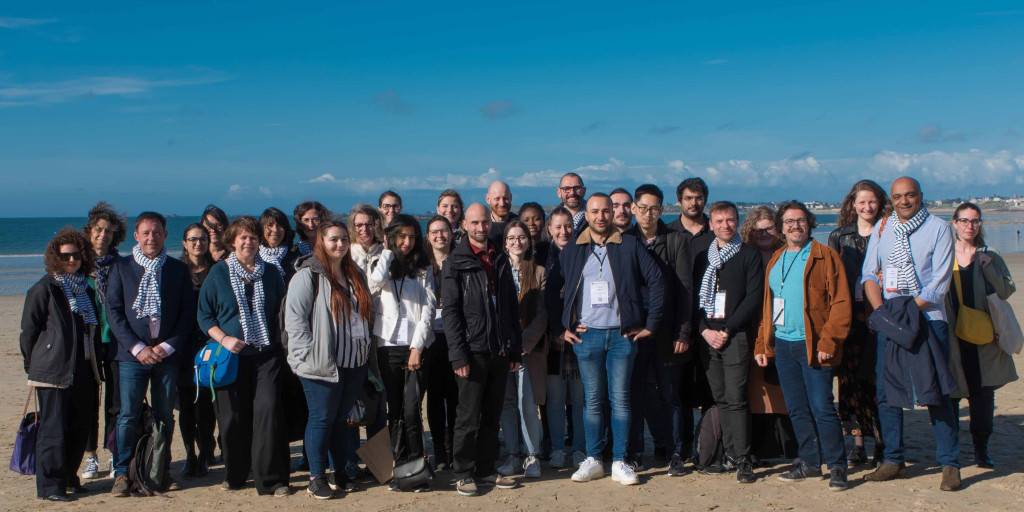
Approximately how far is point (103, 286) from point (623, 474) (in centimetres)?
402

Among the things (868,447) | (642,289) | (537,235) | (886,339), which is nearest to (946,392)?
(886,339)

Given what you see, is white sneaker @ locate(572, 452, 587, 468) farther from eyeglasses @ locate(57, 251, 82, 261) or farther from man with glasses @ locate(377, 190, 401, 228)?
eyeglasses @ locate(57, 251, 82, 261)

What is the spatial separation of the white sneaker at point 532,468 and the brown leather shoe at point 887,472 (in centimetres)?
232

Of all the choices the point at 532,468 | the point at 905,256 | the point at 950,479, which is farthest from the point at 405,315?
the point at 950,479

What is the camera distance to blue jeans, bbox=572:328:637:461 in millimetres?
5355

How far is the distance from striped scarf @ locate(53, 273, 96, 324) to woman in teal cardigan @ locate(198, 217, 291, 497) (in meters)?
0.82

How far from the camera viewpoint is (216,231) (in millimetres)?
6324

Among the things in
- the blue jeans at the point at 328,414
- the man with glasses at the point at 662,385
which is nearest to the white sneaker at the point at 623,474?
the man with glasses at the point at 662,385

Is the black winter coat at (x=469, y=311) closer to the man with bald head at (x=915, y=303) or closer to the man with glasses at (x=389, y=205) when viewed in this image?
the man with glasses at (x=389, y=205)

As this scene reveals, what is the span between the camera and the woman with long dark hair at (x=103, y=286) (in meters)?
5.53

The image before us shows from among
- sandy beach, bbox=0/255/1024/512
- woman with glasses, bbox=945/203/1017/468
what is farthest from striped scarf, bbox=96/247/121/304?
woman with glasses, bbox=945/203/1017/468

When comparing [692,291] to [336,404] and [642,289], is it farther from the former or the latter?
[336,404]

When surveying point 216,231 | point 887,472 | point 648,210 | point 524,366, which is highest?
point 648,210

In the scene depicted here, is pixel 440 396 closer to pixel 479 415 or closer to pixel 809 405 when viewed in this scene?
pixel 479 415
